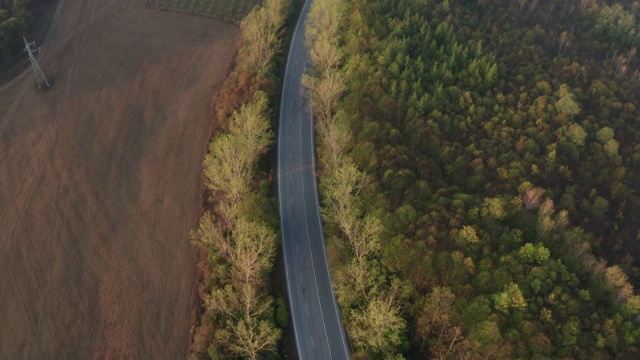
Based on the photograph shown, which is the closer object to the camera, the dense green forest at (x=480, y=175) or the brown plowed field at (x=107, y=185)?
the dense green forest at (x=480, y=175)

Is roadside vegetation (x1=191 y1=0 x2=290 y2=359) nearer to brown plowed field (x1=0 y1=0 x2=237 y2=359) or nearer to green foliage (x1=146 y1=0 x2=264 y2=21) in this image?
brown plowed field (x1=0 y1=0 x2=237 y2=359)

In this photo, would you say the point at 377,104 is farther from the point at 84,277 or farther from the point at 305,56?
the point at 84,277

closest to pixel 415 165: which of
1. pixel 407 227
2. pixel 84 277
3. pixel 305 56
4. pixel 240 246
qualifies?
pixel 407 227

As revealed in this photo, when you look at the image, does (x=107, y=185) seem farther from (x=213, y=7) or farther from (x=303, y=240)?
(x=213, y=7)

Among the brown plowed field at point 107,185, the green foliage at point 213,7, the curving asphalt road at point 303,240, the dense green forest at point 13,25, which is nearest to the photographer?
the curving asphalt road at point 303,240

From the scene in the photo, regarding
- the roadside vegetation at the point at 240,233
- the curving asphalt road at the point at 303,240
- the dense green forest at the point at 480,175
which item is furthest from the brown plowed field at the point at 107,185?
the dense green forest at the point at 480,175

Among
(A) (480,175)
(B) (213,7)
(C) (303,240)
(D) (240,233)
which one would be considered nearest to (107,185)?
(D) (240,233)

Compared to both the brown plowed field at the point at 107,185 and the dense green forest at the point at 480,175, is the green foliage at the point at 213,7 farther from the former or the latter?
the dense green forest at the point at 480,175
